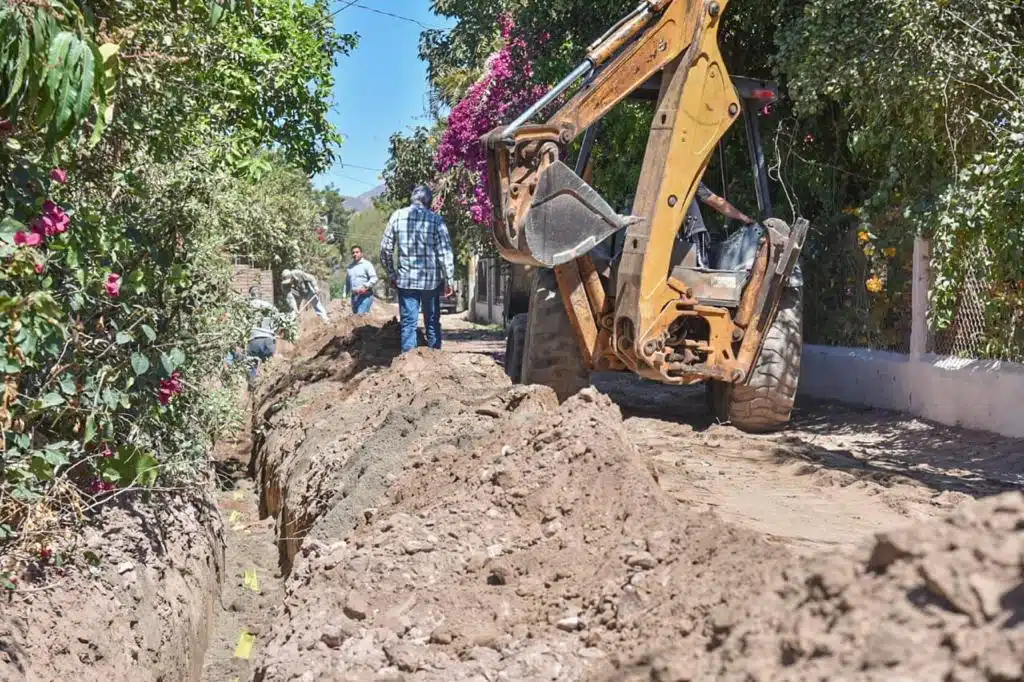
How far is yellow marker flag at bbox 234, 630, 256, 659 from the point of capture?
661 cm

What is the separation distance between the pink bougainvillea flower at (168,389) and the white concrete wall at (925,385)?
5.88 metres

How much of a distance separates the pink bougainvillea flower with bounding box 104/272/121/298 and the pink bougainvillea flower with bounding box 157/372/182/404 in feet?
1.96

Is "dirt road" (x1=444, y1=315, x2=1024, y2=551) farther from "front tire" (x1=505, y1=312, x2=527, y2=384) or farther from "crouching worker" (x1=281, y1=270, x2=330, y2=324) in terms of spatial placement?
"crouching worker" (x1=281, y1=270, x2=330, y2=324)

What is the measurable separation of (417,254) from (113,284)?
227 inches

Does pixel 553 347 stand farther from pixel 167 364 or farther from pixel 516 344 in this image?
pixel 167 364

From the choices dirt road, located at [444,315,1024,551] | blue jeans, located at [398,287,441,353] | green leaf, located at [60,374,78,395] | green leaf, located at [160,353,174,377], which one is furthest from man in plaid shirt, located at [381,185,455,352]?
green leaf, located at [60,374,78,395]

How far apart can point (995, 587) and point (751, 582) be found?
107 centimetres

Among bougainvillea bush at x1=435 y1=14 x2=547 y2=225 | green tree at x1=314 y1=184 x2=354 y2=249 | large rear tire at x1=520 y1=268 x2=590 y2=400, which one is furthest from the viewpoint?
green tree at x1=314 y1=184 x2=354 y2=249

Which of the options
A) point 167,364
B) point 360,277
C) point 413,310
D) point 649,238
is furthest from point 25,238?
point 360,277

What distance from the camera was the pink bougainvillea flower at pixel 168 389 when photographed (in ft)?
20.2

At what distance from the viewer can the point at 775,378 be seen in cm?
925

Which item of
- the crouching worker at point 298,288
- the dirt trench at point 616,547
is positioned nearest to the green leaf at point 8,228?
the dirt trench at point 616,547

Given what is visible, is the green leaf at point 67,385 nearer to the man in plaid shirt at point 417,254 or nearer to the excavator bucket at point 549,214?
the excavator bucket at point 549,214

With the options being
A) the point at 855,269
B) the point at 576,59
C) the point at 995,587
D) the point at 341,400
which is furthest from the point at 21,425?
the point at 576,59
